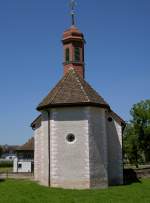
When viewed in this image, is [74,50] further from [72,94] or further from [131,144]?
[131,144]

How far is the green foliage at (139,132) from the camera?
49.0 metres

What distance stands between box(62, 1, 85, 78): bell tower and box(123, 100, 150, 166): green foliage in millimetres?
23625

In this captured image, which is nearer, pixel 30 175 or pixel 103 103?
pixel 103 103

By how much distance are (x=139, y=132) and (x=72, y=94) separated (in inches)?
1073

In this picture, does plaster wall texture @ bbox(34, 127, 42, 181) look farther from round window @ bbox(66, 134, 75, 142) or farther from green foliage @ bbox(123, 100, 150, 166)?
green foliage @ bbox(123, 100, 150, 166)

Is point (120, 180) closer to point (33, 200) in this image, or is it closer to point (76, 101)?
point (76, 101)

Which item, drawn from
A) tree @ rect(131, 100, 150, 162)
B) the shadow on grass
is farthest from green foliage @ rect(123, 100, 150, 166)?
the shadow on grass

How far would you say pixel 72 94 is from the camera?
24375 mm

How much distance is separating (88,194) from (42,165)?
588 centimetres

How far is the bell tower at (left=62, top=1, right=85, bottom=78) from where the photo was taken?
90.4ft

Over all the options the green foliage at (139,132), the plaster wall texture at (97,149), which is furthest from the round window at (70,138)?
the green foliage at (139,132)

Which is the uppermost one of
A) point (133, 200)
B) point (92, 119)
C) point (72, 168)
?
point (92, 119)

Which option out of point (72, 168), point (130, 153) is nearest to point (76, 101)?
point (72, 168)

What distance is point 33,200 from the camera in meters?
16.8
